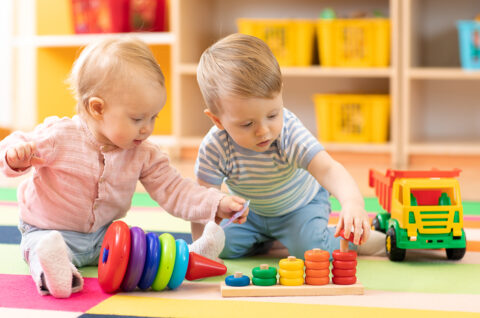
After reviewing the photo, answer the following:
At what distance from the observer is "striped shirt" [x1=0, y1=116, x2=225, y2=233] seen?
1113mm

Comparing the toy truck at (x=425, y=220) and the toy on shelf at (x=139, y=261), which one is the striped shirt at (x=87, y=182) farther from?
the toy truck at (x=425, y=220)

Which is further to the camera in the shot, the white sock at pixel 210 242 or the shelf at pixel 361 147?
the shelf at pixel 361 147

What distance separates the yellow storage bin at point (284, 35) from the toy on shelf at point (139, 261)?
136cm

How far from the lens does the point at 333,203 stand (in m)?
1.87

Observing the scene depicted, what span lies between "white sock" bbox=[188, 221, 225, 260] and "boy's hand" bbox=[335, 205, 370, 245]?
232 millimetres

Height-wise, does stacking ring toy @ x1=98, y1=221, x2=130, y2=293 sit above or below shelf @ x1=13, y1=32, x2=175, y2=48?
below

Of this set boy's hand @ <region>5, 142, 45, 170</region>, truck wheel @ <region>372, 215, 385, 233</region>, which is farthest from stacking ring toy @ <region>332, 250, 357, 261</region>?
boy's hand @ <region>5, 142, 45, 170</region>

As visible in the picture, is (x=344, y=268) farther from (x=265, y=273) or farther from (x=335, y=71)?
(x=335, y=71)

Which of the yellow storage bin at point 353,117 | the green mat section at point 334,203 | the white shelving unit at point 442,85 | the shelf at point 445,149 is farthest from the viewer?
the white shelving unit at point 442,85

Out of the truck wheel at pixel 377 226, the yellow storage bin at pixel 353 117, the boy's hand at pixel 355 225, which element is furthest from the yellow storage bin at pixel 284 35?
the boy's hand at pixel 355 225

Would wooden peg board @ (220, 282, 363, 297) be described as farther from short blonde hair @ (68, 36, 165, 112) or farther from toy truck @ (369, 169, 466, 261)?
short blonde hair @ (68, 36, 165, 112)

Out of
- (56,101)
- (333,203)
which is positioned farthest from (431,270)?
(56,101)

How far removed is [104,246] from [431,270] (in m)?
0.55

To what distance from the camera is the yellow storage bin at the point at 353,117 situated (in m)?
2.17
